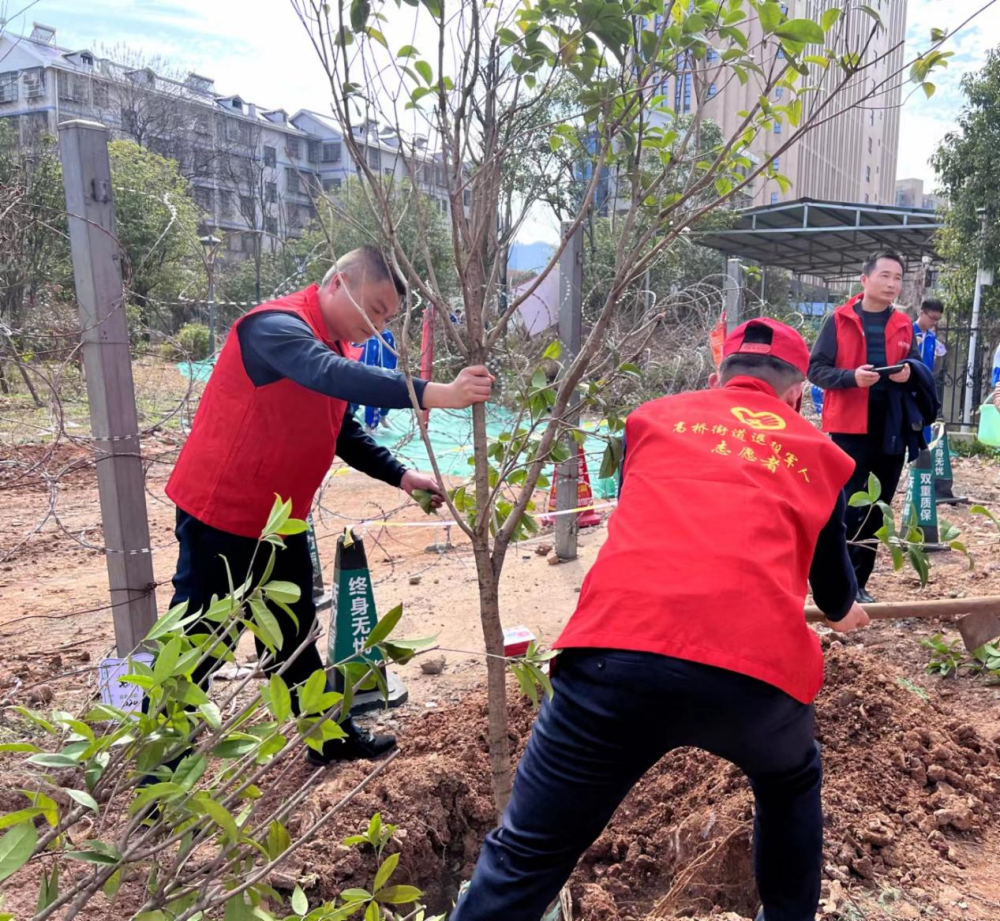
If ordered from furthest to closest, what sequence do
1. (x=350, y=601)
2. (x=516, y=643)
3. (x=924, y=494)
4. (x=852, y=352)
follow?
(x=924, y=494) < (x=852, y=352) < (x=350, y=601) < (x=516, y=643)

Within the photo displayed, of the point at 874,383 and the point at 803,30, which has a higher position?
the point at 803,30

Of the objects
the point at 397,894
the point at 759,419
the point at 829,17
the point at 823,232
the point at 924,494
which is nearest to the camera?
the point at 397,894

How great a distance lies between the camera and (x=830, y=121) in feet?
9.03

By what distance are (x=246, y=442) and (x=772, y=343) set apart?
4.94 ft

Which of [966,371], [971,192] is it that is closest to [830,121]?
[966,371]

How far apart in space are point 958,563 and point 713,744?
468 cm

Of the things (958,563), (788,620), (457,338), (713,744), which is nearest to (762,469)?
(788,620)

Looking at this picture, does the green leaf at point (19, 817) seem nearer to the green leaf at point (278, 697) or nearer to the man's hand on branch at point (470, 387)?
the green leaf at point (278, 697)

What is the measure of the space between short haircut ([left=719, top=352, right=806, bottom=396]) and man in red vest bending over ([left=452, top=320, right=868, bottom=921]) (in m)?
0.16

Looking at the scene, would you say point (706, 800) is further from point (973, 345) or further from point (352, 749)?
point (973, 345)

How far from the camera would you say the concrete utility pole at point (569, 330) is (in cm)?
513

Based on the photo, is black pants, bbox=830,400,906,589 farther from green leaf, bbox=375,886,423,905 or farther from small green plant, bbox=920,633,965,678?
green leaf, bbox=375,886,423,905

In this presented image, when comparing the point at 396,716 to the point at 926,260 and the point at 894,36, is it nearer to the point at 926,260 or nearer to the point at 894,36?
the point at 894,36

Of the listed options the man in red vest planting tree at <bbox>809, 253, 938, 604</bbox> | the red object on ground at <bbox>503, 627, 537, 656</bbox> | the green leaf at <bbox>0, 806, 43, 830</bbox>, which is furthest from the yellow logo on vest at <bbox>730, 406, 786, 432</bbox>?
the man in red vest planting tree at <bbox>809, 253, 938, 604</bbox>
